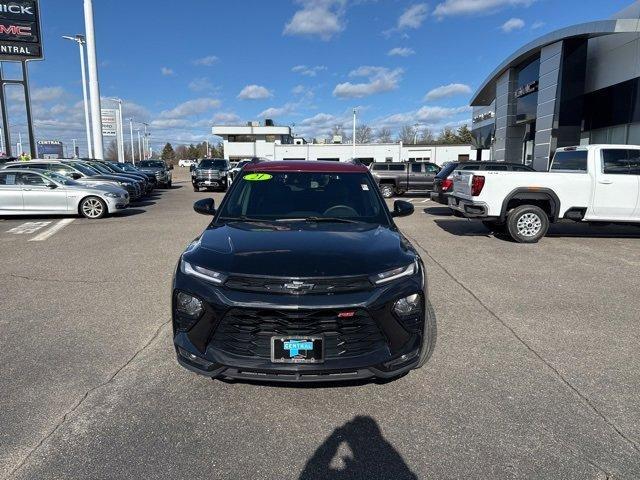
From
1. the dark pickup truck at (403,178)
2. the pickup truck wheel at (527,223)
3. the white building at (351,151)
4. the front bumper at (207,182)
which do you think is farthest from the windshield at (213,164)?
the white building at (351,151)

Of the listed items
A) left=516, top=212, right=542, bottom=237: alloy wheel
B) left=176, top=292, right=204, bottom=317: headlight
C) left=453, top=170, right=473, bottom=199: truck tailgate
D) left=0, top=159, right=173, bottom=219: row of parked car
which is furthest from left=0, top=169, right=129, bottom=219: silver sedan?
left=176, top=292, right=204, bottom=317: headlight

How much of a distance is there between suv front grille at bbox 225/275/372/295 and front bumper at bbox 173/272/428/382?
3cm

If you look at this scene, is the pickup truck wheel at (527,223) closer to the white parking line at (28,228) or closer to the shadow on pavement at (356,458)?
the shadow on pavement at (356,458)

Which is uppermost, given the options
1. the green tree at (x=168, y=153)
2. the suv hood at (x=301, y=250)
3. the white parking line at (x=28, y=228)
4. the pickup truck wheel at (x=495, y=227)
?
the green tree at (x=168, y=153)

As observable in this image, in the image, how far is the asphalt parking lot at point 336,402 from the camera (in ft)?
8.65

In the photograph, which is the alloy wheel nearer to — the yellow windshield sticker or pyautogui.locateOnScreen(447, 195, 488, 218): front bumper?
pyautogui.locateOnScreen(447, 195, 488, 218): front bumper

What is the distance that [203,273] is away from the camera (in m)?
3.01

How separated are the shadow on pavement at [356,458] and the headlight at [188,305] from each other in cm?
117

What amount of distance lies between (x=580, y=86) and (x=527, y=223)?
58.8 ft

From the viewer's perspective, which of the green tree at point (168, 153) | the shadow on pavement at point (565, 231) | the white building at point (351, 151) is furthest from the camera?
the green tree at point (168, 153)

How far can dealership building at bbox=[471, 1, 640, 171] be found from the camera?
19391 mm

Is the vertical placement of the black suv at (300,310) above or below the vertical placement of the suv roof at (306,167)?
below

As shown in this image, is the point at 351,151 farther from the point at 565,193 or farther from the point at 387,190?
the point at 565,193

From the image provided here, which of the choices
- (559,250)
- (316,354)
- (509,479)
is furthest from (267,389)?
(559,250)
